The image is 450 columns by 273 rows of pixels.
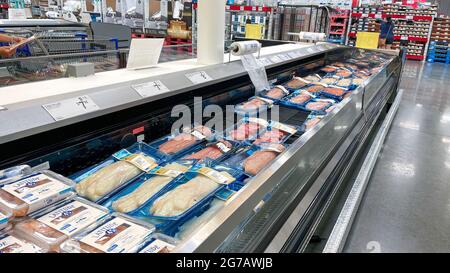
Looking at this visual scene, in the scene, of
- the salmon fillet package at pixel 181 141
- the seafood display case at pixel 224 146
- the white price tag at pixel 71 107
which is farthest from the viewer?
the salmon fillet package at pixel 181 141

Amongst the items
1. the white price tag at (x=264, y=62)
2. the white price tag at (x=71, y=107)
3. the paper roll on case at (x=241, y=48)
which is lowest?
the white price tag at (x=71, y=107)

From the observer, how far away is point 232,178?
4.32 ft

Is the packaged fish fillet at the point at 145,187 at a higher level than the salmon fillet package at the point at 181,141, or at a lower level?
lower

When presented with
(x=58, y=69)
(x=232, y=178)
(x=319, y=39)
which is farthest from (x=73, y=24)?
(x=232, y=178)

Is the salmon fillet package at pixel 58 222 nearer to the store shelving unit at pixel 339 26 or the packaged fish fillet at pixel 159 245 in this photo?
the packaged fish fillet at pixel 159 245

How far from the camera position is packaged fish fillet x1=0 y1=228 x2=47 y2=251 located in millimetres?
805

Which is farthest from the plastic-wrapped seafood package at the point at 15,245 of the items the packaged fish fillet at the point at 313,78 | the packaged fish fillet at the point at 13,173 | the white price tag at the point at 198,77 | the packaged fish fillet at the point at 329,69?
the packaged fish fillet at the point at 329,69

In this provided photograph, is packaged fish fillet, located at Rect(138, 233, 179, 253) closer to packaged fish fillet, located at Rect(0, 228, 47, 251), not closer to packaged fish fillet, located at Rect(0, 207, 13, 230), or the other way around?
packaged fish fillet, located at Rect(0, 228, 47, 251)

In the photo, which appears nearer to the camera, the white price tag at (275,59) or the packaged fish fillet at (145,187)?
the packaged fish fillet at (145,187)

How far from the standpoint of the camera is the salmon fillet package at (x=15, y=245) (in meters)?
0.80

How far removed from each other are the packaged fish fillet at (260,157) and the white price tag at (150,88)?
495 mm

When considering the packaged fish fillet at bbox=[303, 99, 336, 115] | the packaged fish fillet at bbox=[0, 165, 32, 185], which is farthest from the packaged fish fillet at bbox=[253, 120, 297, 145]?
the packaged fish fillet at bbox=[0, 165, 32, 185]

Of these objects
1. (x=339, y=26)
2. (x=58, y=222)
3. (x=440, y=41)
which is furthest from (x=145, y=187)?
(x=440, y=41)
